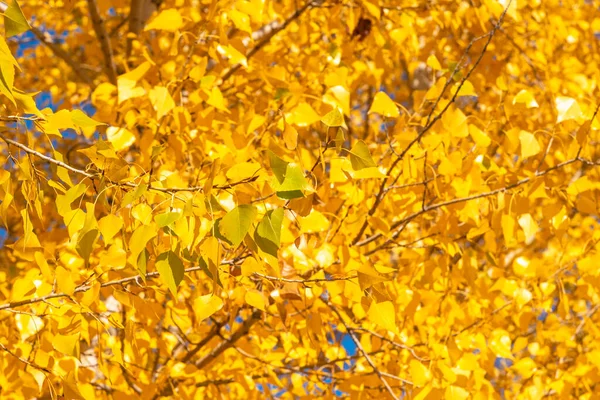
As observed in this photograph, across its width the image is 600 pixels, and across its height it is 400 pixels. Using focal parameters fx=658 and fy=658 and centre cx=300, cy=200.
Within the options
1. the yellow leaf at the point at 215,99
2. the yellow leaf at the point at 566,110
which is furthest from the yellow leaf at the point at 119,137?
the yellow leaf at the point at 566,110

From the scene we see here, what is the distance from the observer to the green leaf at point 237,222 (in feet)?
2.78

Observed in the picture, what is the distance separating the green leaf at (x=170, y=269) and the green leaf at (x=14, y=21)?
343 millimetres

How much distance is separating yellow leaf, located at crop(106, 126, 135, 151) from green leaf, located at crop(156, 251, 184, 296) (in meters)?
0.74

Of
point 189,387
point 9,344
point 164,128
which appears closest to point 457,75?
point 164,128

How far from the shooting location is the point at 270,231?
90 cm

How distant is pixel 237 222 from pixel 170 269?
123 millimetres

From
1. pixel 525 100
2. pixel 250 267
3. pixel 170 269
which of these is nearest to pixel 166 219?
pixel 170 269

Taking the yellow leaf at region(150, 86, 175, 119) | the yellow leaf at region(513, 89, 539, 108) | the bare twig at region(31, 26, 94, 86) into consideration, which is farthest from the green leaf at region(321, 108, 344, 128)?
the bare twig at region(31, 26, 94, 86)

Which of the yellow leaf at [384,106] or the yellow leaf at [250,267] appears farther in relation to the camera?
the yellow leaf at [384,106]

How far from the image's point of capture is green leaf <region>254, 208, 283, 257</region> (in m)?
0.89

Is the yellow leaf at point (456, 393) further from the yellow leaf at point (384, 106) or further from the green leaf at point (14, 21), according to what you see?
the green leaf at point (14, 21)

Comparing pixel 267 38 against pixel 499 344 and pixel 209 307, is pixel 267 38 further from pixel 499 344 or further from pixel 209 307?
pixel 209 307

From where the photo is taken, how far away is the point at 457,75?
170 cm

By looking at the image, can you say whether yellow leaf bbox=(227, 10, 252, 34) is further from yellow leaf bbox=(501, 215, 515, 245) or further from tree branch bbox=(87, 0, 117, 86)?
tree branch bbox=(87, 0, 117, 86)
